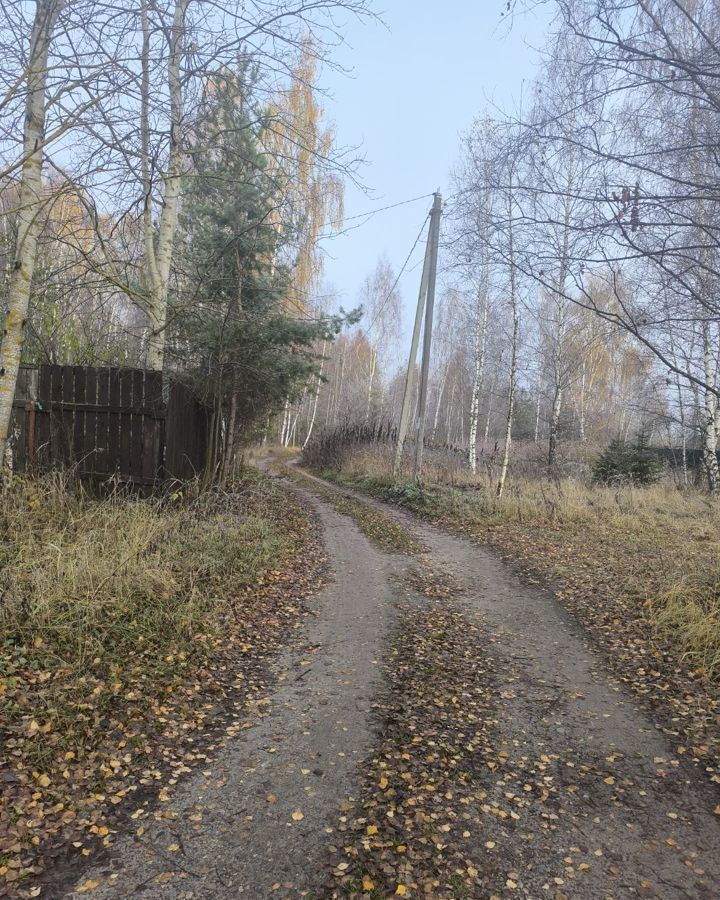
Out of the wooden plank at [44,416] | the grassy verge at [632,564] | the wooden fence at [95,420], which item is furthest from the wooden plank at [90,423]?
the grassy verge at [632,564]

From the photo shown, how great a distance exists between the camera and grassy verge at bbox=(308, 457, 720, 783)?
4.33m

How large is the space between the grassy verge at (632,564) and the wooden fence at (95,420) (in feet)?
19.0

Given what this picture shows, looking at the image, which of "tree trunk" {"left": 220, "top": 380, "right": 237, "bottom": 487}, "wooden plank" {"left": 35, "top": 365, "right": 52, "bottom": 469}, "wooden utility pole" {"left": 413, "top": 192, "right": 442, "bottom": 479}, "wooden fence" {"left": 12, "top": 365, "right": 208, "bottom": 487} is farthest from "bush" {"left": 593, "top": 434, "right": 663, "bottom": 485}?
"wooden plank" {"left": 35, "top": 365, "right": 52, "bottom": 469}

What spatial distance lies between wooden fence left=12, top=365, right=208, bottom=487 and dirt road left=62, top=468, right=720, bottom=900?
13.9 feet

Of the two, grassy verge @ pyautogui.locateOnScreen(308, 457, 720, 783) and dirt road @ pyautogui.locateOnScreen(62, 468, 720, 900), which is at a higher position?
grassy verge @ pyautogui.locateOnScreen(308, 457, 720, 783)

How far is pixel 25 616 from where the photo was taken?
13.7 ft

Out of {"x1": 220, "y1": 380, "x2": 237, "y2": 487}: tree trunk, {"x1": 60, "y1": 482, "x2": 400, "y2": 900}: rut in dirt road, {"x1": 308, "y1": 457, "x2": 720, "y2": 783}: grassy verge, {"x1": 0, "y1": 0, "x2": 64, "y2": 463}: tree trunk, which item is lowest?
{"x1": 60, "y1": 482, "x2": 400, "y2": 900}: rut in dirt road

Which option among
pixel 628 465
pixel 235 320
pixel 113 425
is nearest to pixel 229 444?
pixel 235 320

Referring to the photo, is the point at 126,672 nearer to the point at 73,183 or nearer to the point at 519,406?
the point at 73,183

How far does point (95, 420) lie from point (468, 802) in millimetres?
6853

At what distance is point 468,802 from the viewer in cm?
294

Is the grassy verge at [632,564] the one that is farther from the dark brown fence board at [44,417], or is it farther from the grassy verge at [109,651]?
the dark brown fence board at [44,417]

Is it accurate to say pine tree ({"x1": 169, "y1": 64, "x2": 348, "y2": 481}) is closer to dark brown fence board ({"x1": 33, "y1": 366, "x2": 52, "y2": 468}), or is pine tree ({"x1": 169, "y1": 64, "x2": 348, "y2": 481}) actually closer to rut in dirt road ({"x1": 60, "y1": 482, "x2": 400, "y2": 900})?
dark brown fence board ({"x1": 33, "y1": 366, "x2": 52, "y2": 468})

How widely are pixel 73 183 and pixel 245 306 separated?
17.0 ft
